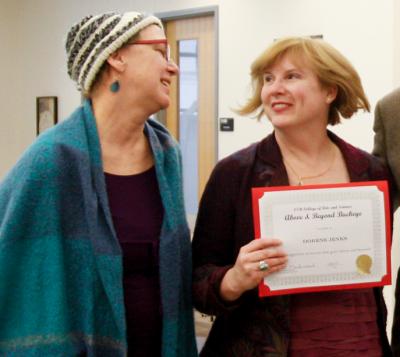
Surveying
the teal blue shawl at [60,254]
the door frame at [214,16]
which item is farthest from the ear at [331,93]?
the door frame at [214,16]

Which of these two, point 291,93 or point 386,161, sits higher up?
point 291,93

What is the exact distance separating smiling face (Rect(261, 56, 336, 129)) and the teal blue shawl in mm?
512

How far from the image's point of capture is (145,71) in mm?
1564

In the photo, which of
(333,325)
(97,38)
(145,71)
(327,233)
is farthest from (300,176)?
(97,38)

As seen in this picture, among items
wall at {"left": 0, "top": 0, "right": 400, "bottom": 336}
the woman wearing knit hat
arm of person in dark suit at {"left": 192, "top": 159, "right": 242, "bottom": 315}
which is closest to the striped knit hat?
the woman wearing knit hat

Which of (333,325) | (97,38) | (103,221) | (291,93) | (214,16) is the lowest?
(333,325)

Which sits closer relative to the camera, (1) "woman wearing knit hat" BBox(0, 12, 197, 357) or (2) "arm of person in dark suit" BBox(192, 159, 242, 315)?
(1) "woman wearing knit hat" BBox(0, 12, 197, 357)

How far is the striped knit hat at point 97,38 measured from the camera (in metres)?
1.54

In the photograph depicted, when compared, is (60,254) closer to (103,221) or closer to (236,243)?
(103,221)

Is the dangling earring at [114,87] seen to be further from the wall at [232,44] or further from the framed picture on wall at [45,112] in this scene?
the framed picture on wall at [45,112]

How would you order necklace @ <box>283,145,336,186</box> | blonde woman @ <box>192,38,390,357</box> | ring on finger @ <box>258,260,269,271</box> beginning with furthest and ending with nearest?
necklace @ <box>283,145,336,186</box>
blonde woman @ <box>192,38,390,357</box>
ring on finger @ <box>258,260,269,271</box>

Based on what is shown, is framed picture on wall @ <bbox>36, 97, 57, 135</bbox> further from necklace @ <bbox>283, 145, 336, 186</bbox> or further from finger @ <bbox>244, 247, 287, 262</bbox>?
finger @ <bbox>244, 247, 287, 262</bbox>

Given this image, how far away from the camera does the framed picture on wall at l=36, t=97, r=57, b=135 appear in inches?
262

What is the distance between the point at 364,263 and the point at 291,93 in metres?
0.50
